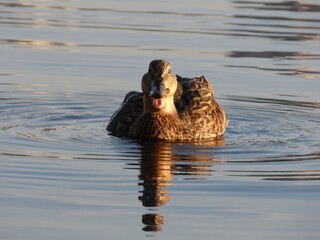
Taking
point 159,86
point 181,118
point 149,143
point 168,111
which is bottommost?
point 149,143

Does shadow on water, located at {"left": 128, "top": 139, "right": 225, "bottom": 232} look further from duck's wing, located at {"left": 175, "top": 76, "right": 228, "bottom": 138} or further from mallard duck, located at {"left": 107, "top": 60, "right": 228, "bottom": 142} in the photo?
duck's wing, located at {"left": 175, "top": 76, "right": 228, "bottom": 138}

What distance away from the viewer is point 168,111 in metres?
15.0

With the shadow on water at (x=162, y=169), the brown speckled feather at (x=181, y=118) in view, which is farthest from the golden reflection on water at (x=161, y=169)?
the brown speckled feather at (x=181, y=118)

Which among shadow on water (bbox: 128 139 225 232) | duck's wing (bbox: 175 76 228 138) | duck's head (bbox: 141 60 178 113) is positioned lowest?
shadow on water (bbox: 128 139 225 232)

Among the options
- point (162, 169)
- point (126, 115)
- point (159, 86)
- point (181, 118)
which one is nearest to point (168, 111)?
point (181, 118)

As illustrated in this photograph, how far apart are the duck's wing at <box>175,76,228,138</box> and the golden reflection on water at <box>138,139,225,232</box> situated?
1.68ft

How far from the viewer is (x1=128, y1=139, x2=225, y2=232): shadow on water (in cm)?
1041

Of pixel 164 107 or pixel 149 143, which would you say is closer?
pixel 149 143

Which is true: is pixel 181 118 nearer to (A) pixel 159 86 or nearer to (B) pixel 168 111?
(B) pixel 168 111

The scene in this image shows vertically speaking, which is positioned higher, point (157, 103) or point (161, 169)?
point (157, 103)

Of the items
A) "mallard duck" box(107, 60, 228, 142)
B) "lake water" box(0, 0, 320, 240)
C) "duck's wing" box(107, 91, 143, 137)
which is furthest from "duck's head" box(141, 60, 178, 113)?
"lake water" box(0, 0, 320, 240)

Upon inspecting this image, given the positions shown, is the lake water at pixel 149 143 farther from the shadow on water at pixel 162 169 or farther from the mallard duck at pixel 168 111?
the mallard duck at pixel 168 111

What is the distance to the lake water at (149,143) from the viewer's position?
9953mm

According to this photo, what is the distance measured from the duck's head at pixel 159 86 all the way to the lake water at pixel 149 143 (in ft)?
2.07
